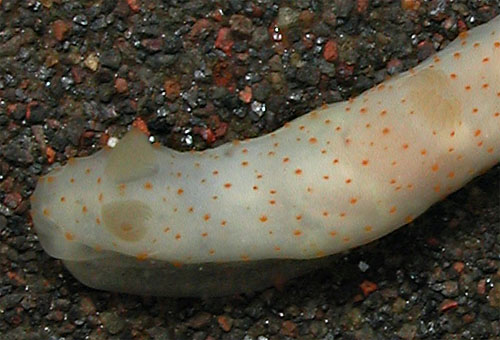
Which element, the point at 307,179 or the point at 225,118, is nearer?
the point at 307,179

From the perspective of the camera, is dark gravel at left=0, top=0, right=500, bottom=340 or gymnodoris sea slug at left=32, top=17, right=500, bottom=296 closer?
gymnodoris sea slug at left=32, top=17, right=500, bottom=296

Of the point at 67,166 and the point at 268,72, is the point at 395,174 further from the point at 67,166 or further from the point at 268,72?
the point at 67,166

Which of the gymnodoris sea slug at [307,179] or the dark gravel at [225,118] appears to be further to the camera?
the dark gravel at [225,118]

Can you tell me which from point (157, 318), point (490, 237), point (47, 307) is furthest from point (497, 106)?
point (47, 307)

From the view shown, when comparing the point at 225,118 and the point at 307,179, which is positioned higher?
the point at 307,179
